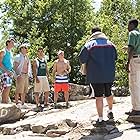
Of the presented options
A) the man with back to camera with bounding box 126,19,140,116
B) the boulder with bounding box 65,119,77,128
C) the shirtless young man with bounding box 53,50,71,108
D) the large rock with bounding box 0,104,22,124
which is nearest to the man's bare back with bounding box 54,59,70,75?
the shirtless young man with bounding box 53,50,71,108

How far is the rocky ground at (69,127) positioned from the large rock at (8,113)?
26 mm

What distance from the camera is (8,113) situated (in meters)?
9.77

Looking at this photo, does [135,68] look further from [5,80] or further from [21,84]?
[21,84]

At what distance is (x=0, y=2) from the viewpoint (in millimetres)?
34219

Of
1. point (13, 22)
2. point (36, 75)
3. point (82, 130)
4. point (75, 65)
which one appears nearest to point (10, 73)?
point (36, 75)

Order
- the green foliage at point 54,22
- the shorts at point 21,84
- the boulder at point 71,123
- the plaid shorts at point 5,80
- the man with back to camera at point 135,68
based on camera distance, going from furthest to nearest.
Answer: the green foliage at point 54,22, the shorts at point 21,84, the plaid shorts at point 5,80, the boulder at point 71,123, the man with back to camera at point 135,68

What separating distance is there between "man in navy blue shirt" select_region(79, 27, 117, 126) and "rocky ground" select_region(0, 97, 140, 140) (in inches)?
13.7

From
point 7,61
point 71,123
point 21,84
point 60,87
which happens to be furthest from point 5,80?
point 71,123

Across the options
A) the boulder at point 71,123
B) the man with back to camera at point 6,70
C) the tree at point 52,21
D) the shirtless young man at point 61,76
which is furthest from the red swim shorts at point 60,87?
the tree at point 52,21

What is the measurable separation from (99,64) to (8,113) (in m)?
3.10

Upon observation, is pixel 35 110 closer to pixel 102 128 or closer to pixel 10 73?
pixel 10 73

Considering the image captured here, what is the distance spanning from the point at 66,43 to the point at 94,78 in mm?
23274

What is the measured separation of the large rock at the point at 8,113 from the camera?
383 inches

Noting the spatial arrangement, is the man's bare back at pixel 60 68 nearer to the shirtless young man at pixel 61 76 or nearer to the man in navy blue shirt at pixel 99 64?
the shirtless young man at pixel 61 76
